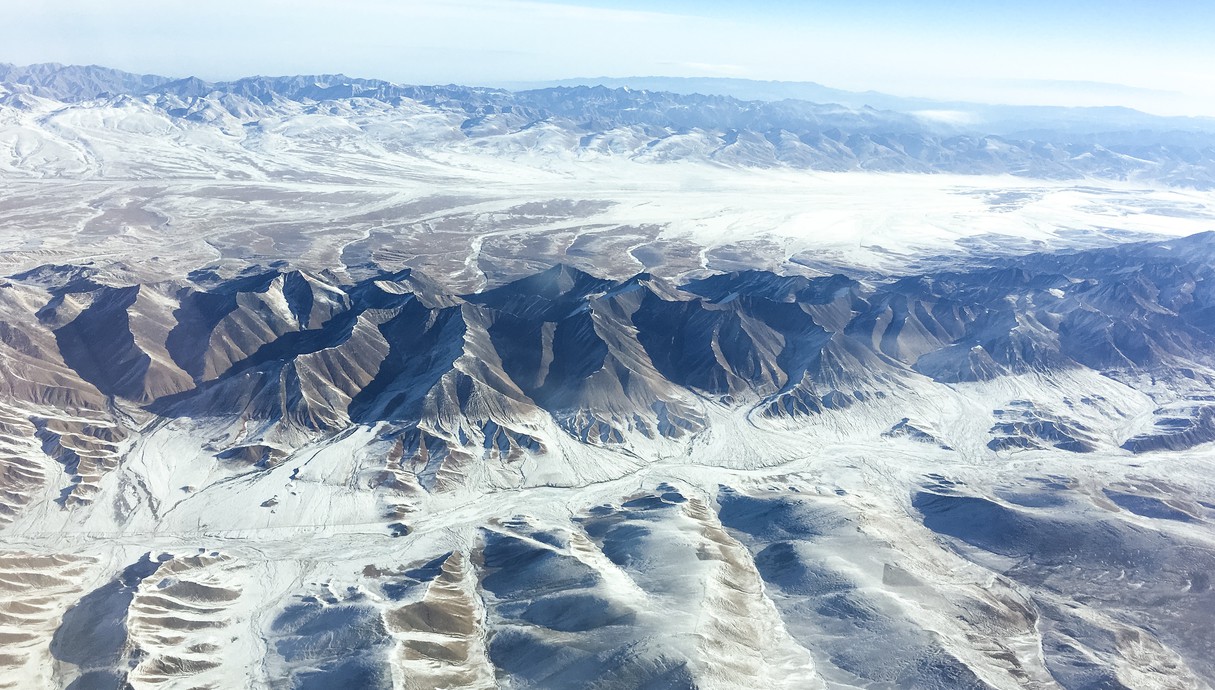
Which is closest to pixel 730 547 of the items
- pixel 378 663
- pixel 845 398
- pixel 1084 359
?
pixel 378 663

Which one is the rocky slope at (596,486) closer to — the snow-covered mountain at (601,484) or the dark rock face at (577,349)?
the snow-covered mountain at (601,484)

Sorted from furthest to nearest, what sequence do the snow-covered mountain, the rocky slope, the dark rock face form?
1. the dark rock face
2. the rocky slope
3. the snow-covered mountain

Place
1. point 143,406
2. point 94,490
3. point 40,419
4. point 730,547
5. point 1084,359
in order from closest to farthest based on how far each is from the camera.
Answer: point 730,547 < point 94,490 < point 40,419 < point 143,406 < point 1084,359

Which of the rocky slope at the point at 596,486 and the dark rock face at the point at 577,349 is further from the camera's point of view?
the dark rock face at the point at 577,349

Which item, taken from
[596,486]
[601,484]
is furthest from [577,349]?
[596,486]

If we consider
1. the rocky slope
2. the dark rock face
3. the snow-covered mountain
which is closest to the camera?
the snow-covered mountain

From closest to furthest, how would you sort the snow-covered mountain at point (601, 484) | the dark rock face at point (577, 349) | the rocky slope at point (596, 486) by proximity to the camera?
1. the snow-covered mountain at point (601, 484)
2. the rocky slope at point (596, 486)
3. the dark rock face at point (577, 349)

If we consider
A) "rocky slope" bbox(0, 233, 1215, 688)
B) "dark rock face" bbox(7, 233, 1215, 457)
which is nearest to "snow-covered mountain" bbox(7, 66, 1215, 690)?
"rocky slope" bbox(0, 233, 1215, 688)

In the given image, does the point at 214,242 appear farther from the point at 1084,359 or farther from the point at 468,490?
the point at 1084,359

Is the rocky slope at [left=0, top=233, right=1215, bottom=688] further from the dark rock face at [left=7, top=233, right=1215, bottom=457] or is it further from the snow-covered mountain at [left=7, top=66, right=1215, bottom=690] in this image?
the dark rock face at [left=7, top=233, right=1215, bottom=457]

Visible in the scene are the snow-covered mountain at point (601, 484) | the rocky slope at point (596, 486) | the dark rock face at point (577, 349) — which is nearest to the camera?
the snow-covered mountain at point (601, 484)

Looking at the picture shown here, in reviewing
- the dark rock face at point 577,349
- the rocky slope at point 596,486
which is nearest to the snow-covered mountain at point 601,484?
the rocky slope at point 596,486
